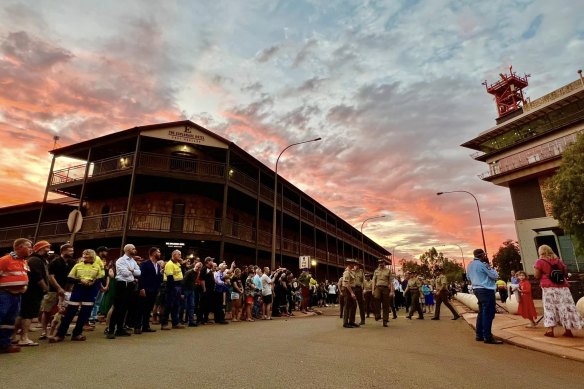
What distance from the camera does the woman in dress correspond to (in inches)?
241

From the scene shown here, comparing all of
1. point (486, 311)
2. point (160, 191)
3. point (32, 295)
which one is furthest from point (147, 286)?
point (160, 191)

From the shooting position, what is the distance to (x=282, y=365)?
178 inches

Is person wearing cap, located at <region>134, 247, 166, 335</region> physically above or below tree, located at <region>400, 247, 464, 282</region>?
below

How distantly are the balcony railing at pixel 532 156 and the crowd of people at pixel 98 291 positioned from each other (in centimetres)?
3211

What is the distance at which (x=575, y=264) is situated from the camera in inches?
1175

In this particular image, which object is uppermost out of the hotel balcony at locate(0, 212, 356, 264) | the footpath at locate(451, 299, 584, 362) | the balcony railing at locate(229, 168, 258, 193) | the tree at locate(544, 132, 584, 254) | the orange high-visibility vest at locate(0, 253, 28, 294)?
the balcony railing at locate(229, 168, 258, 193)

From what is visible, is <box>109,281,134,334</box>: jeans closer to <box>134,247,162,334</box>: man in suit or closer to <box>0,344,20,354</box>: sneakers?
<box>134,247,162,334</box>: man in suit

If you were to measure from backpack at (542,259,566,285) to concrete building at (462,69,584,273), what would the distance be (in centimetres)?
2914

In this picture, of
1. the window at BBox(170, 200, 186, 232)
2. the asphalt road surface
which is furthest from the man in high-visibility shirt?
the window at BBox(170, 200, 186, 232)

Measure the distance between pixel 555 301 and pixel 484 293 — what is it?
1214mm

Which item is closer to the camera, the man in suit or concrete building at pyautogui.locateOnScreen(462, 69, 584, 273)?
the man in suit

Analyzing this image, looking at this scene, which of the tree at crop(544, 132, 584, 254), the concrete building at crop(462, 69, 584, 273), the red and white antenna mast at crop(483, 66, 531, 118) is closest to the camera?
the tree at crop(544, 132, 584, 254)

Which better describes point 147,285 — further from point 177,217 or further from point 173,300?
point 177,217

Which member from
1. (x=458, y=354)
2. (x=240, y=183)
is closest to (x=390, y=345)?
(x=458, y=354)
